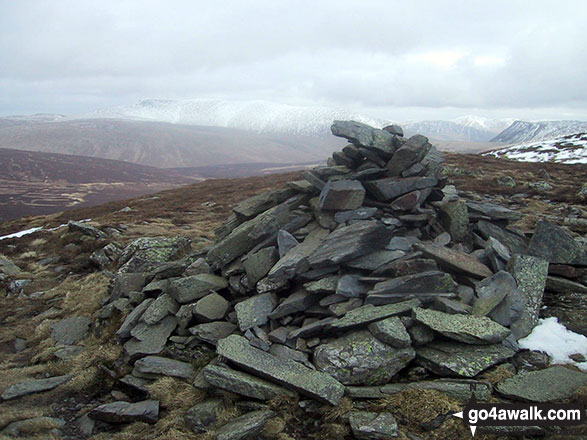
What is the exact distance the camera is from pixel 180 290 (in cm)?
1186

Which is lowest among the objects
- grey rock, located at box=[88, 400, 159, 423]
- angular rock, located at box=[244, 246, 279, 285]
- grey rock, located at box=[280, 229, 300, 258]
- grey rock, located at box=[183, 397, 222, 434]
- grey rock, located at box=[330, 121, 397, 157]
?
grey rock, located at box=[88, 400, 159, 423]

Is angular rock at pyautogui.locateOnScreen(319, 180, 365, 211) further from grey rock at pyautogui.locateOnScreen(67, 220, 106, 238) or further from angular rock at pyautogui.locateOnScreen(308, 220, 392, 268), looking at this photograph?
grey rock at pyautogui.locateOnScreen(67, 220, 106, 238)

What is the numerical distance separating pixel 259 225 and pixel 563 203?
949 inches

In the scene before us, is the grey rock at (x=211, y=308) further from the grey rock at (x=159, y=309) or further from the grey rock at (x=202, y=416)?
the grey rock at (x=202, y=416)

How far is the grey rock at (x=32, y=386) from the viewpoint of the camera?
9705mm

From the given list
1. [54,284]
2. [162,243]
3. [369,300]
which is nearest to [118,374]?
[369,300]

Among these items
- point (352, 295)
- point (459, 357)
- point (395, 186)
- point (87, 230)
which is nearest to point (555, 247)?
point (395, 186)

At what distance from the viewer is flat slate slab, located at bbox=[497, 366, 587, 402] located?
745cm

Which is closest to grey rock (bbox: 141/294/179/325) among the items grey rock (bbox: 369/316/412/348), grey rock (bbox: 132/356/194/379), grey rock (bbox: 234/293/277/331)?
grey rock (bbox: 132/356/194/379)

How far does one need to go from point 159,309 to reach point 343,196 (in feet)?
24.2

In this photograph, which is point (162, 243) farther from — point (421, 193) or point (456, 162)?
point (456, 162)

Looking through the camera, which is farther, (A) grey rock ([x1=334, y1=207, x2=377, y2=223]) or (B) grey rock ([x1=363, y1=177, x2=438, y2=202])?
(B) grey rock ([x1=363, y1=177, x2=438, y2=202])

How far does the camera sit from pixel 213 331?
10.6 meters

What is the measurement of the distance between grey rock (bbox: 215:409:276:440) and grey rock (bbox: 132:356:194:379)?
2432 mm
